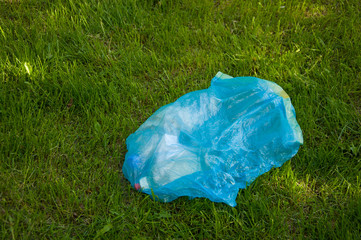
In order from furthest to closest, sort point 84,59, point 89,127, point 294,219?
point 84,59 < point 89,127 < point 294,219

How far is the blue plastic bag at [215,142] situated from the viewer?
6.43 ft

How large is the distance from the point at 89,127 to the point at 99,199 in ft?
1.95

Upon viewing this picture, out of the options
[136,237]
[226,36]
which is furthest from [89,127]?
[226,36]

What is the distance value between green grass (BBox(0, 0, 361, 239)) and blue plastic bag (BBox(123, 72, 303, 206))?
92mm

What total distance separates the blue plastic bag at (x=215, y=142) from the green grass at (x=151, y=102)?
92 millimetres

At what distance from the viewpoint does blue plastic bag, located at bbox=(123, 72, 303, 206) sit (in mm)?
1960

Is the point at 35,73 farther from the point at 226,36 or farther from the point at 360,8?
the point at 360,8

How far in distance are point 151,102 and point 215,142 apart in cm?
67

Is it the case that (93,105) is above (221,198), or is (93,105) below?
above

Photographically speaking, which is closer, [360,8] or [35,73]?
[35,73]

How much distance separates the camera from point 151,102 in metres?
2.55

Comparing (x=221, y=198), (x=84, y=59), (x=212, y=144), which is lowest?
(x=221, y=198)

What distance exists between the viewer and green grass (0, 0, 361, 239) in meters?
1.89

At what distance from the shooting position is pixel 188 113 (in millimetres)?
2240
